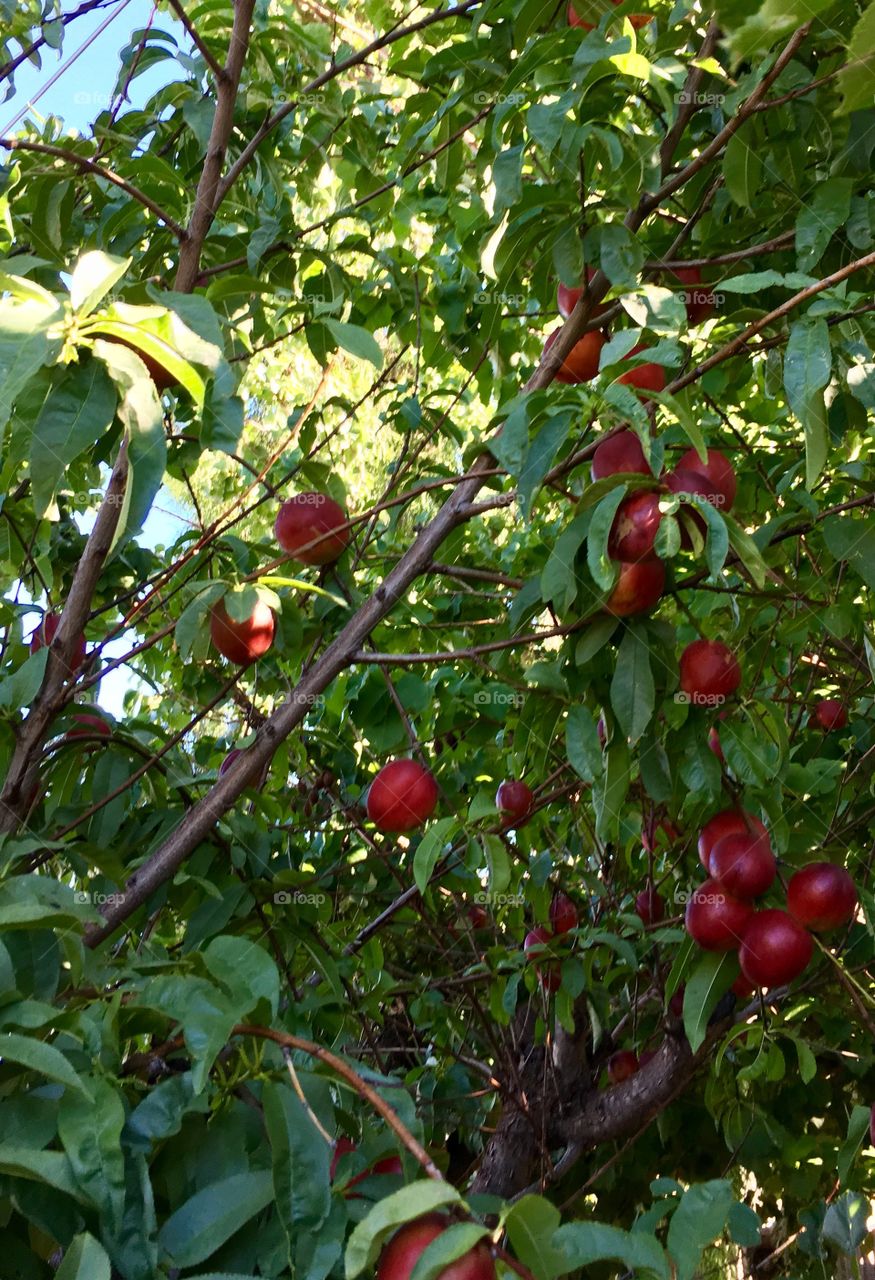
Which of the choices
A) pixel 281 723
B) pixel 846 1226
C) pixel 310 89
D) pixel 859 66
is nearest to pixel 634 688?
pixel 281 723

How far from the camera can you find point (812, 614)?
180 cm

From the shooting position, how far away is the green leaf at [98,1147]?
30.5 inches

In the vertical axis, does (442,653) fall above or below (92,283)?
below

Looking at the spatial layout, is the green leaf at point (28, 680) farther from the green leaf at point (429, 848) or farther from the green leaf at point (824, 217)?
the green leaf at point (824, 217)

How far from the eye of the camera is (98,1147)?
0.79 m

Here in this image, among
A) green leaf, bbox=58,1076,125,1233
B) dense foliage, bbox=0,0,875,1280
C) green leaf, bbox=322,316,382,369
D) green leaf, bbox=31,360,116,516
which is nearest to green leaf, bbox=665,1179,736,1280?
dense foliage, bbox=0,0,875,1280

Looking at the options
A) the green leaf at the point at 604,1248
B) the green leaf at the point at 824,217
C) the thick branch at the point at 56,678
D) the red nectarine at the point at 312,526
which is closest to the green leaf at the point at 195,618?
the thick branch at the point at 56,678

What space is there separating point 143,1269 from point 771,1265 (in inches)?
118

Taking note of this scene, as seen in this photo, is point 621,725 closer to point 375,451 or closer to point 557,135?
point 557,135

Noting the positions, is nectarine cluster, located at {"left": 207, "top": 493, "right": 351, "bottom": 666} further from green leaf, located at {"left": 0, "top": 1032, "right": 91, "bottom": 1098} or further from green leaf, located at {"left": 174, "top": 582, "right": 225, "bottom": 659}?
green leaf, located at {"left": 0, "top": 1032, "right": 91, "bottom": 1098}

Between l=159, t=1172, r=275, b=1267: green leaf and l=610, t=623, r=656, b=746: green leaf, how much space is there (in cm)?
63

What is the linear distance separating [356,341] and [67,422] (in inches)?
16.1

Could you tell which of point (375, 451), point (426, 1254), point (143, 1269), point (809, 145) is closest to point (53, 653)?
point (143, 1269)

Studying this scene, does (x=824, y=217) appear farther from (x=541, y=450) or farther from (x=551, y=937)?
(x=551, y=937)
